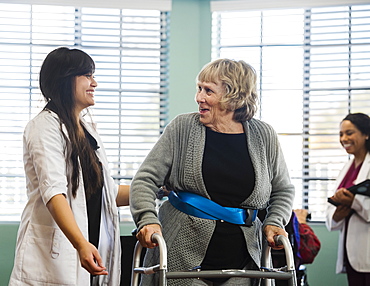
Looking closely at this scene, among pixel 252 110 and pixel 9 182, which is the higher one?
pixel 252 110

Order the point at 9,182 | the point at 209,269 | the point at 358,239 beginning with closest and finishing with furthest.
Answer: the point at 209,269, the point at 358,239, the point at 9,182

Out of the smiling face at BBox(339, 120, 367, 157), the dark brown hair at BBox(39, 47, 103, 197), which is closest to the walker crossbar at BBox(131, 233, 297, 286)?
the dark brown hair at BBox(39, 47, 103, 197)

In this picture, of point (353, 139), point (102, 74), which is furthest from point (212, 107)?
point (102, 74)

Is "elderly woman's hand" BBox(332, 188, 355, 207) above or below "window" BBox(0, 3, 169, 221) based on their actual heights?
below

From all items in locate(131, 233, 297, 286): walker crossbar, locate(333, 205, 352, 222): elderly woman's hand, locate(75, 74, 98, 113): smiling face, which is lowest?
locate(333, 205, 352, 222): elderly woman's hand

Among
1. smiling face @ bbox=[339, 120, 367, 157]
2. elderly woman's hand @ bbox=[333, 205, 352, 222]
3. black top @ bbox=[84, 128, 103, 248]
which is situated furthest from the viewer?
smiling face @ bbox=[339, 120, 367, 157]

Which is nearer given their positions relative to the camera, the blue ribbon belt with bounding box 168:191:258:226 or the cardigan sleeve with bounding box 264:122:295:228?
the blue ribbon belt with bounding box 168:191:258:226

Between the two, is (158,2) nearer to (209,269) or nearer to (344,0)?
(344,0)

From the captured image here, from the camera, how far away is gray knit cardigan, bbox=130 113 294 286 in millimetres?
1957

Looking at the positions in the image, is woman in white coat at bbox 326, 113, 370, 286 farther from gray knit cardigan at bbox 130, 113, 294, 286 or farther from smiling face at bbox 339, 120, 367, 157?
gray knit cardigan at bbox 130, 113, 294, 286

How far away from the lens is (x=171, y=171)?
204 centimetres

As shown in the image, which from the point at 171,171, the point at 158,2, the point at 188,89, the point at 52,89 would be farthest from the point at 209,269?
the point at 158,2

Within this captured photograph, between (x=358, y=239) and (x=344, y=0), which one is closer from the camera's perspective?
(x=358, y=239)

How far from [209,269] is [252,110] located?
23.1 inches
